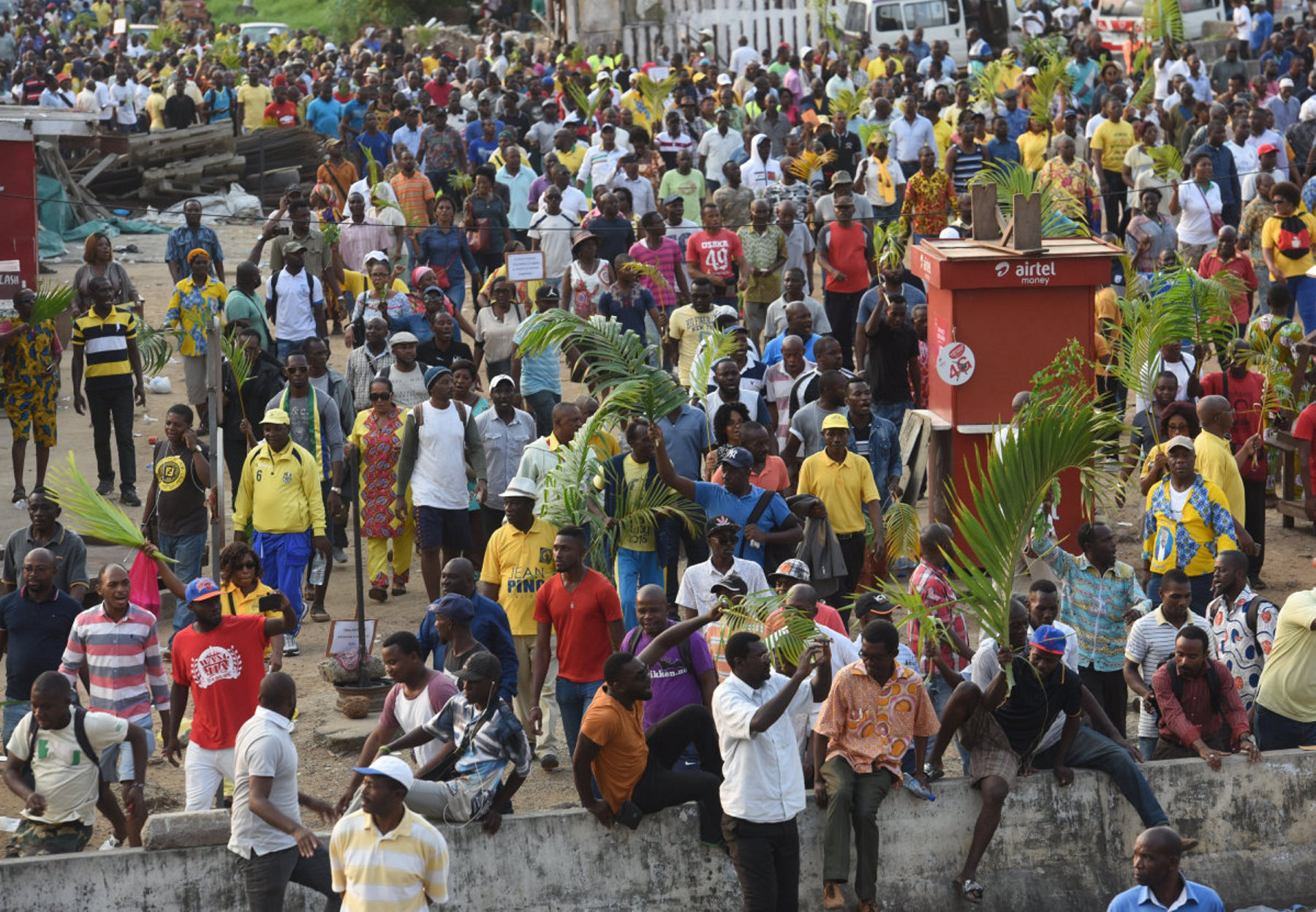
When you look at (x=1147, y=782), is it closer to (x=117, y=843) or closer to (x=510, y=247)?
(x=117, y=843)

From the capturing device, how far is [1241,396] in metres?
13.0

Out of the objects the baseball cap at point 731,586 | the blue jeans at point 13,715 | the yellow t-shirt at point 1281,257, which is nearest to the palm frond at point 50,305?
the blue jeans at point 13,715

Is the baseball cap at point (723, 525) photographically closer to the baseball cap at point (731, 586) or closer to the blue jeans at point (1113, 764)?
the baseball cap at point (731, 586)

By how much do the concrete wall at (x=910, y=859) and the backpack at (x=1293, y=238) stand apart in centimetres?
895

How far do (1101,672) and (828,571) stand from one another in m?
1.76

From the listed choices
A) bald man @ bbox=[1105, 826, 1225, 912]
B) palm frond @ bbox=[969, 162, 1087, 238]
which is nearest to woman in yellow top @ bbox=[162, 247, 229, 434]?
palm frond @ bbox=[969, 162, 1087, 238]

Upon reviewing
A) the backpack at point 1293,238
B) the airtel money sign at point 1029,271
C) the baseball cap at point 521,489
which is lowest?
the baseball cap at point 521,489

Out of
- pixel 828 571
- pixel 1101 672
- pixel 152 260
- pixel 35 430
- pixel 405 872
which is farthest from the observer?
pixel 152 260

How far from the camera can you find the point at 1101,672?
9555 millimetres

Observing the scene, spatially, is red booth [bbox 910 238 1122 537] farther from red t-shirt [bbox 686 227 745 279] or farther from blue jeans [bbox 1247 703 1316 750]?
red t-shirt [bbox 686 227 745 279]

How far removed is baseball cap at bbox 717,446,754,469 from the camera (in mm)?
10203

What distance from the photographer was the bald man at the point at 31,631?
31.0ft

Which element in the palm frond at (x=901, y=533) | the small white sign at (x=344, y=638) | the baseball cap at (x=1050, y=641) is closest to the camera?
the baseball cap at (x=1050, y=641)

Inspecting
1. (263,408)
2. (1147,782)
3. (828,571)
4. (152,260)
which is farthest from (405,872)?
(152,260)
